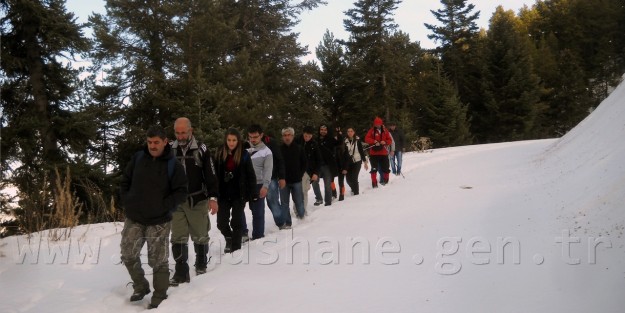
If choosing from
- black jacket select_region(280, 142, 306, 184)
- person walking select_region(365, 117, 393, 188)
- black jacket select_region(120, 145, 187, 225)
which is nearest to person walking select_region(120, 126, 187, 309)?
black jacket select_region(120, 145, 187, 225)

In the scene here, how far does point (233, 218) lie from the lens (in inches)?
257

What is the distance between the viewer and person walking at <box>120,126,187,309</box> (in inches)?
186

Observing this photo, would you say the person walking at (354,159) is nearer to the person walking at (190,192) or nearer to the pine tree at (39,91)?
the person walking at (190,192)

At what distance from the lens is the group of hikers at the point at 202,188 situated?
476 centimetres

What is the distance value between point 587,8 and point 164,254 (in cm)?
5524

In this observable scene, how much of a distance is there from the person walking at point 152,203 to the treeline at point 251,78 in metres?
2.69

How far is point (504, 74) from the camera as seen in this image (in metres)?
39.3

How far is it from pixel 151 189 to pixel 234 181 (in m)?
1.80

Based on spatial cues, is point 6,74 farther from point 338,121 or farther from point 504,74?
point 504,74

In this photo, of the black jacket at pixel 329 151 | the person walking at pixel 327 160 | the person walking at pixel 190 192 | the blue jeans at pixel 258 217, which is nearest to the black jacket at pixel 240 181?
the blue jeans at pixel 258 217

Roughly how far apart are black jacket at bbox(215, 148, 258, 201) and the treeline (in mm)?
2454

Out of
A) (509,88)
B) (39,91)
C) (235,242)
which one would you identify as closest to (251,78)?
(39,91)

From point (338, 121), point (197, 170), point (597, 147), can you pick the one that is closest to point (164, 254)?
point (197, 170)

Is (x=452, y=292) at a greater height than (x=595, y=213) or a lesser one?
lesser
